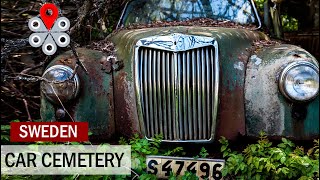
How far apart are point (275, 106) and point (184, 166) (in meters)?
0.82

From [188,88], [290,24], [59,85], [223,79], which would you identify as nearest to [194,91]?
[188,88]

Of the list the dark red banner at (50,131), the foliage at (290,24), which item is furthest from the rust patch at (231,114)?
the foliage at (290,24)

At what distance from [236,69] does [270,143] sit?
2.30ft

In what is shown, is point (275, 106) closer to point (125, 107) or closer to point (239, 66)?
point (239, 66)

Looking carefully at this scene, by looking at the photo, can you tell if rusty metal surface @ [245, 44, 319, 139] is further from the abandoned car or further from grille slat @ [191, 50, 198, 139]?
grille slat @ [191, 50, 198, 139]

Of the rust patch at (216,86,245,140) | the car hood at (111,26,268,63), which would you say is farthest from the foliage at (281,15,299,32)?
the rust patch at (216,86,245,140)

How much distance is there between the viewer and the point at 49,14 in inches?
158

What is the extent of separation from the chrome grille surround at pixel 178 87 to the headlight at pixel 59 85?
49 cm

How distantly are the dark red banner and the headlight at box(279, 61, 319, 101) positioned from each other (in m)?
1.51

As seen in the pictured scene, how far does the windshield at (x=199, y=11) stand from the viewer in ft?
15.6

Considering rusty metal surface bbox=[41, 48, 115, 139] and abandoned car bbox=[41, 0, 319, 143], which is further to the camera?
rusty metal surface bbox=[41, 48, 115, 139]

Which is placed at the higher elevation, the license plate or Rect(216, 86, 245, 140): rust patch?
Rect(216, 86, 245, 140): rust patch

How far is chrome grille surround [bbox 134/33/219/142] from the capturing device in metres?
3.60

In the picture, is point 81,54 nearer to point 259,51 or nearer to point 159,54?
point 159,54
